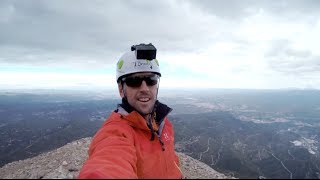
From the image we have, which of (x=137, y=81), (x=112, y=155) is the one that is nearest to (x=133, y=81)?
(x=137, y=81)

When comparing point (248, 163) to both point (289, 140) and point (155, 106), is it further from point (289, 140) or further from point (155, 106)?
point (155, 106)

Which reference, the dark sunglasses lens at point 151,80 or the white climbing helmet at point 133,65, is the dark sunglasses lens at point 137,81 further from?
the white climbing helmet at point 133,65

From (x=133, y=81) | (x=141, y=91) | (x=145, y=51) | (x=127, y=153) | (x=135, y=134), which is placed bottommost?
(x=127, y=153)

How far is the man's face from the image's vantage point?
5043 mm

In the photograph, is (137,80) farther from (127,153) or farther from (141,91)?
(127,153)

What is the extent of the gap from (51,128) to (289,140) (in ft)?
535

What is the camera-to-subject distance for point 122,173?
9.12 feet

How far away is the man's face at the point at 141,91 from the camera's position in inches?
199

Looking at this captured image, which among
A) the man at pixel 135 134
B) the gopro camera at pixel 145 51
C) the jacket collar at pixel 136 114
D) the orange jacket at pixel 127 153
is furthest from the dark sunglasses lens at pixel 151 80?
the orange jacket at pixel 127 153

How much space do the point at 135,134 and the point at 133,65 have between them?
163 centimetres

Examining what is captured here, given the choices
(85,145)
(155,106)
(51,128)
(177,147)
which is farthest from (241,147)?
(155,106)

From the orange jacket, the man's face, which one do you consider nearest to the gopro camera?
the man's face

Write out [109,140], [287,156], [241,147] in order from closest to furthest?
[109,140], [287,156], [241,147]

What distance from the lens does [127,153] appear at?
3420 millimetres
